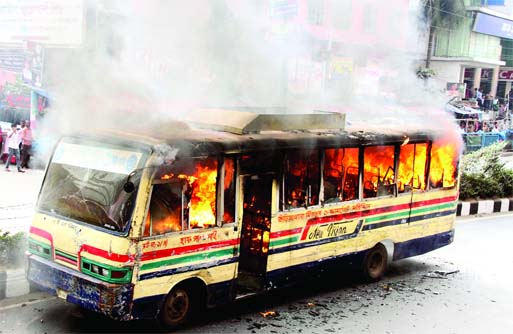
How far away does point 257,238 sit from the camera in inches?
238

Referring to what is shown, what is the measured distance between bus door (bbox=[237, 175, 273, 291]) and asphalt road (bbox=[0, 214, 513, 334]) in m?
0.36

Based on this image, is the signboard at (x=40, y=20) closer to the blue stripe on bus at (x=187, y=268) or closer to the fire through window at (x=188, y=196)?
the fire through window at (x=188, y=196)

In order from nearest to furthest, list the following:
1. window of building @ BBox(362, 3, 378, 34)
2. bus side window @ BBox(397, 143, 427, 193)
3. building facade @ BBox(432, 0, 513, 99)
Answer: bus side window @ BBox(397, 143, 427, 193), window of building @ BBox(362, 3, 378, 34), building facade @ BBox(432, 0, 513, 99)

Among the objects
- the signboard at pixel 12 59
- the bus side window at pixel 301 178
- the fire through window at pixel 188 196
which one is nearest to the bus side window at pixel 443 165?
the bus side window at pixel 301 178

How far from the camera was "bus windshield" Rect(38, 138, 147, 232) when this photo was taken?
16.2ft

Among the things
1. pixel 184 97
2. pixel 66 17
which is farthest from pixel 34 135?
pixel 184 97

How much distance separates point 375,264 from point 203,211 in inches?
124

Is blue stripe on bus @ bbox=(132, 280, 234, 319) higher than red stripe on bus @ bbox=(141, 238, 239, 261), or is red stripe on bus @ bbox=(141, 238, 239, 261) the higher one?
red stripe on bus @ bbox=(141, 238, 239, 261)

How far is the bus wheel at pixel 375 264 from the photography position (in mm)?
7449

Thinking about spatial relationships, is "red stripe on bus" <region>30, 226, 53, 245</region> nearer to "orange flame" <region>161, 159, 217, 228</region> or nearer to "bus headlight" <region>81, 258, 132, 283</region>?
"bus headlight" <region>81, 258, 132, 283</region>

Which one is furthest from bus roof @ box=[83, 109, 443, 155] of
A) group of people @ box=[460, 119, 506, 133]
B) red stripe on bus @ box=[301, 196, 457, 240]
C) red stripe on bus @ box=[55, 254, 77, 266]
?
group of people @ box=[460, 119, 506, 133]

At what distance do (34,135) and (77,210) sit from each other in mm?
9272

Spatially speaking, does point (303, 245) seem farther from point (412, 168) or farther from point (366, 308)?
point (412, 168)

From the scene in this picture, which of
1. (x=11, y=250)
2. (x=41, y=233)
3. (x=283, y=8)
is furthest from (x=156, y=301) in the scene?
(x=283, y=8)
